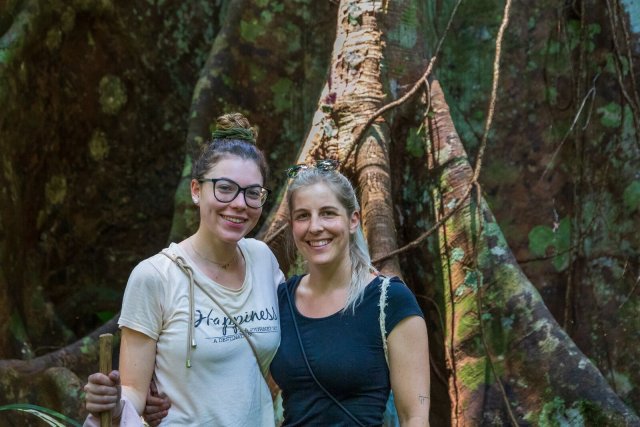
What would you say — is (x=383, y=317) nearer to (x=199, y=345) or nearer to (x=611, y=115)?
(x=199, y=345)

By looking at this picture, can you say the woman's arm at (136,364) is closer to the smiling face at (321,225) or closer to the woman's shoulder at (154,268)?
the woman's shoulder at (154,268)

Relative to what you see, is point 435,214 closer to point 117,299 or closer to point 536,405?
point 536,405

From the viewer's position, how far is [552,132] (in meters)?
5.34

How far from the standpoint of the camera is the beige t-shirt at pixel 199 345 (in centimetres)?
291

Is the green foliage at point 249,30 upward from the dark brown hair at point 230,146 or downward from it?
upward

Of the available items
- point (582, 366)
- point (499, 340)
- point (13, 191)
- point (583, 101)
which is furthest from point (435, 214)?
point (13, 191)

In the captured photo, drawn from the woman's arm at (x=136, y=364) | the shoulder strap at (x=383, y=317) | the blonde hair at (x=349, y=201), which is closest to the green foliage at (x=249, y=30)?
the blonde hair at (x=349, y=201)

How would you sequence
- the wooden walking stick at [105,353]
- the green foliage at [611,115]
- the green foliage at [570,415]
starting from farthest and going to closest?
1. the green foliage at [611,115]
2. the green foliage at [570,415]
3. the wooden walking stick at [105,353]

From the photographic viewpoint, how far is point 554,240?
5223 millimetres

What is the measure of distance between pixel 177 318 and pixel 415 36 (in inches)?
91.7

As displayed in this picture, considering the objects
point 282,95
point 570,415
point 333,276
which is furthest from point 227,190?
point 282,95

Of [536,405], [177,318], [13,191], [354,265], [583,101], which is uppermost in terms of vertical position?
[583,101]

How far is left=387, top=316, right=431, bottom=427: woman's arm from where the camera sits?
293 cm

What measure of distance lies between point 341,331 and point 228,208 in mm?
562
